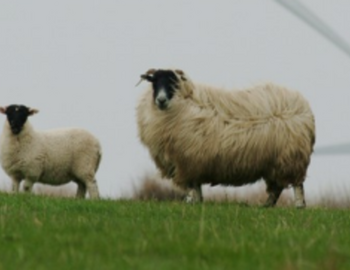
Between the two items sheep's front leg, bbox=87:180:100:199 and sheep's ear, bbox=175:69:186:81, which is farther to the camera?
sheep's front leg, bbox=87:180:100:199

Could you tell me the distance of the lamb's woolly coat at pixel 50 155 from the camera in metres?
16.9

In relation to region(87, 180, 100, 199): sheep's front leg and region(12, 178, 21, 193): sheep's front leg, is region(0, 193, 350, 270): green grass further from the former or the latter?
region(87, 180, 100, 199): sheep's front leg

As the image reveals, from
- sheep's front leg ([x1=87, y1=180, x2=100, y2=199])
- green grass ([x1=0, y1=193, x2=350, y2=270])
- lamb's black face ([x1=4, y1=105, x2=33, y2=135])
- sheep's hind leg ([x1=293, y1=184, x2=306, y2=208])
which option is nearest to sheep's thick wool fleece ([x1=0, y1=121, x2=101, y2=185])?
lamb's black face ([x1=4, y1=105, x2=33, y2=135])

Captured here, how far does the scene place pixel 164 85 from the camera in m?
14.4

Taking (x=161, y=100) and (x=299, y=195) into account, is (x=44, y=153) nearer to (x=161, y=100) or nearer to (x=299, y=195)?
(x=161, y=100)

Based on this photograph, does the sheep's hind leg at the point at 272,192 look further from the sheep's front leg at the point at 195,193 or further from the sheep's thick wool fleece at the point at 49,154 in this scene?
the sheep's thick wool fleece at the point at 49,154

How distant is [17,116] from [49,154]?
3.21ft

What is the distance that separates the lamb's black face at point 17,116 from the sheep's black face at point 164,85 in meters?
3.65

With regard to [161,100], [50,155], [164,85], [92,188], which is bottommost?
[92,188]

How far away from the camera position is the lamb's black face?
55.8 feet

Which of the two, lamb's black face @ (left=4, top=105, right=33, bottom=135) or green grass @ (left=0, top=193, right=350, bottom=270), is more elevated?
lamb's black face @ (left=4, top=105, right=33, bottom=135)

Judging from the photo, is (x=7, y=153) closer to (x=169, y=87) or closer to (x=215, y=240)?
(x=169, y=87)

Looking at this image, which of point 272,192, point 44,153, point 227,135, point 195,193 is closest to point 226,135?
point 227,135

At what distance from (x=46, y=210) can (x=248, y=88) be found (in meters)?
5.99
